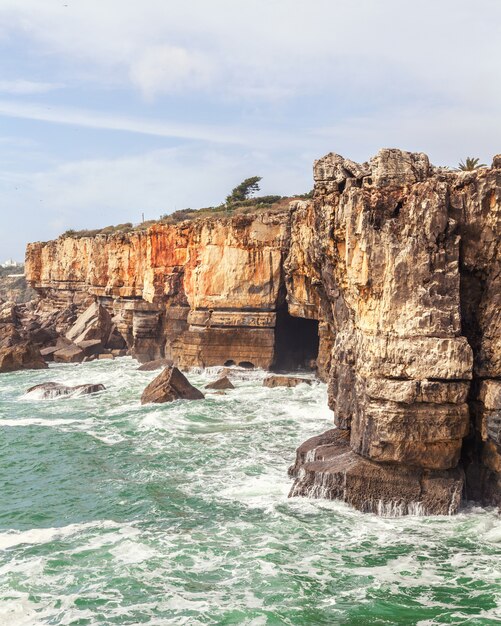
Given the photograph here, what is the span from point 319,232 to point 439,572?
10.4 meters

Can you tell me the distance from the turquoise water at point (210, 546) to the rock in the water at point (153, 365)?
52.9 ft

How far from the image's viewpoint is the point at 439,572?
12500 millimetres

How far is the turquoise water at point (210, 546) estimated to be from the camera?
37.6 ft

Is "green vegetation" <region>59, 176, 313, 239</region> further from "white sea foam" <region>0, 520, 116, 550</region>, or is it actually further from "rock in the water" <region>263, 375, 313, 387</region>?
"white sea foam" <region>0, 520, 116, 550</region>

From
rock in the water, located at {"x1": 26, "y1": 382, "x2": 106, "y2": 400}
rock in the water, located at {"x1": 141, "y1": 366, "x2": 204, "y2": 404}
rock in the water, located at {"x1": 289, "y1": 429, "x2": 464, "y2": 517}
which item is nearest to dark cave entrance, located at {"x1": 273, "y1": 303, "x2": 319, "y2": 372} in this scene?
rock in the water, located at {"x1": 141, "y1": 366, "x2": 204, "y2": 404}

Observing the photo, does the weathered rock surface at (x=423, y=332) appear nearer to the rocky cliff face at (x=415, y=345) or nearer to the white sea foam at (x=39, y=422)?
the rocky cliff face at (x=415, y=345)

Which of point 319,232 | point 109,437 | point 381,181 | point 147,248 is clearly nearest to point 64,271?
point 147,248

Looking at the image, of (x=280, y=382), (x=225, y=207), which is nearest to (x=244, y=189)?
(x=225, y=207)

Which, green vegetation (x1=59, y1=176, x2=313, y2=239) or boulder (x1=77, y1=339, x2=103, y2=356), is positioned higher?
green vegetation (x1=59, y1=176, x2=313, y2=239)

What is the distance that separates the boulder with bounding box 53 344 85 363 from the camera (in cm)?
4472

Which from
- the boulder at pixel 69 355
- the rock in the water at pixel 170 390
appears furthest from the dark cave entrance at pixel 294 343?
the boulder at pixel 69 355

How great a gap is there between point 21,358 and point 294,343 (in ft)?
52.9

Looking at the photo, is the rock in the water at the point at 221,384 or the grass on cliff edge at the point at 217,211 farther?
the grass on cliff edge at the point at 217,211

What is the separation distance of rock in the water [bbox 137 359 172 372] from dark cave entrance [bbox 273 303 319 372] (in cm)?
676
